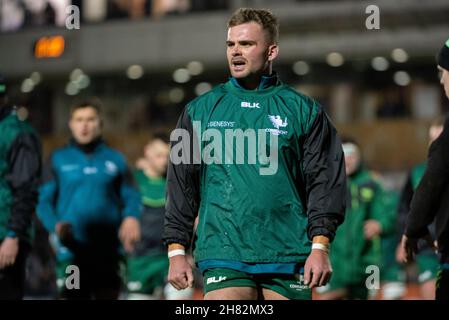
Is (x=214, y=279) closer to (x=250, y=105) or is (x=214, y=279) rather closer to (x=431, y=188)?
(x=250, y=105)

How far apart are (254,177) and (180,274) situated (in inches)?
27.2

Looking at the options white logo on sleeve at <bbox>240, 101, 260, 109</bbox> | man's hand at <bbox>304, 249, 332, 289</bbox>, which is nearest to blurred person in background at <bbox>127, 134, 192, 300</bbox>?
white logo on sleeve at <bbox>240, 101, 260, 109</bbox>

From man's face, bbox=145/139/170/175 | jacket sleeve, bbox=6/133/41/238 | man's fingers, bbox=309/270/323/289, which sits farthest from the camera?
man's face, bbox=145/139/170/175

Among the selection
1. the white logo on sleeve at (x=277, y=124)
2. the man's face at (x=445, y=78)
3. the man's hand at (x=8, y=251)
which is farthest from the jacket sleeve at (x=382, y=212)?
the white logo on sleeve at (x=277, y=124)

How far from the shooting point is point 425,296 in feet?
40.2

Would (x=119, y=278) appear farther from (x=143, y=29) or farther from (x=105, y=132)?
(x=143, y=29)

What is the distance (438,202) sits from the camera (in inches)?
249

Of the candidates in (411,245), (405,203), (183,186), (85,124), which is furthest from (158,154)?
(183,186)

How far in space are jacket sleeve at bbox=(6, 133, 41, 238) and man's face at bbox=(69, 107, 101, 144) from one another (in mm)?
1910

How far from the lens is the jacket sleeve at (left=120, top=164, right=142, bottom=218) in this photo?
1047cm

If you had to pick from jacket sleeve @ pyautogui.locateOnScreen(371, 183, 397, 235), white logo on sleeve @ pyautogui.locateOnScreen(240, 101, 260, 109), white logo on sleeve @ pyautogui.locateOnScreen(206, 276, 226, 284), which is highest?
jacket sleeve @ pyautogui.locateOnScreen(371, 183, 397, 235)

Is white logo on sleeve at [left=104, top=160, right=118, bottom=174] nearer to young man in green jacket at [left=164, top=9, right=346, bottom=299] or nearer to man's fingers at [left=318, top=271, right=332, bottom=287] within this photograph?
young man in green jacket at [left=164, top=9, right=346, bottom=299]

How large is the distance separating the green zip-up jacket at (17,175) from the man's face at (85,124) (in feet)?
6.26
